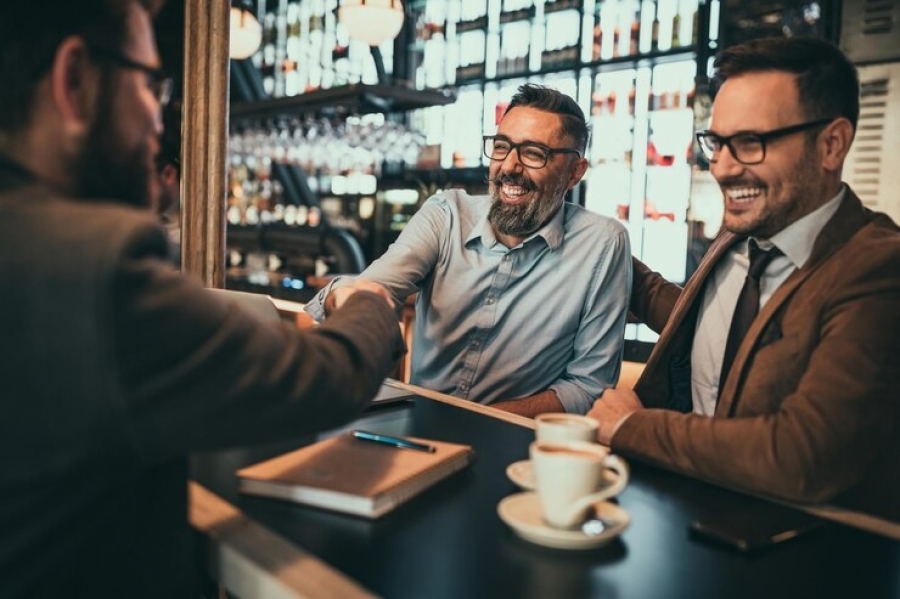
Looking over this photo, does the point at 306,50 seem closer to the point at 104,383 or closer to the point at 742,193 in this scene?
the point at 742,193

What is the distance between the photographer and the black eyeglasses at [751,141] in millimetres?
1636

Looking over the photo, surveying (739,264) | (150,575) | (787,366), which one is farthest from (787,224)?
(150,575)

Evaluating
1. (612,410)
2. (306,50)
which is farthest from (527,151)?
(306,50)

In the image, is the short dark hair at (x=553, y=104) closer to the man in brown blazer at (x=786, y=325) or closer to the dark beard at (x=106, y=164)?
the man in brown blazer at (x=786, y=325)

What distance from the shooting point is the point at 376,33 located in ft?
14.3

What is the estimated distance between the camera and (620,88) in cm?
577

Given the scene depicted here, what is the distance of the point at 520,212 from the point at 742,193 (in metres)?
0.75

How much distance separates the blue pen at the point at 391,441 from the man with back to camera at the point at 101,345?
35 cm

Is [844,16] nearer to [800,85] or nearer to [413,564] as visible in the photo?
[800,85]

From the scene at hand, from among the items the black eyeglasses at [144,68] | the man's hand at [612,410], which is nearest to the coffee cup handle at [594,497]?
the man's hand at [612,410]

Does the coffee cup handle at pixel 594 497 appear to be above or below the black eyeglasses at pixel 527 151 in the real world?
below

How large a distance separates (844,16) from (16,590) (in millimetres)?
4464

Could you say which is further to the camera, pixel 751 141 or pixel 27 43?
pixel 751 141

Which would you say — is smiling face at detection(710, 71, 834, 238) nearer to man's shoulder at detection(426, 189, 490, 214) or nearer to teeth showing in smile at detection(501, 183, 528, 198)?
teeth showing in smile at detection(501, 183, 528, 198)
